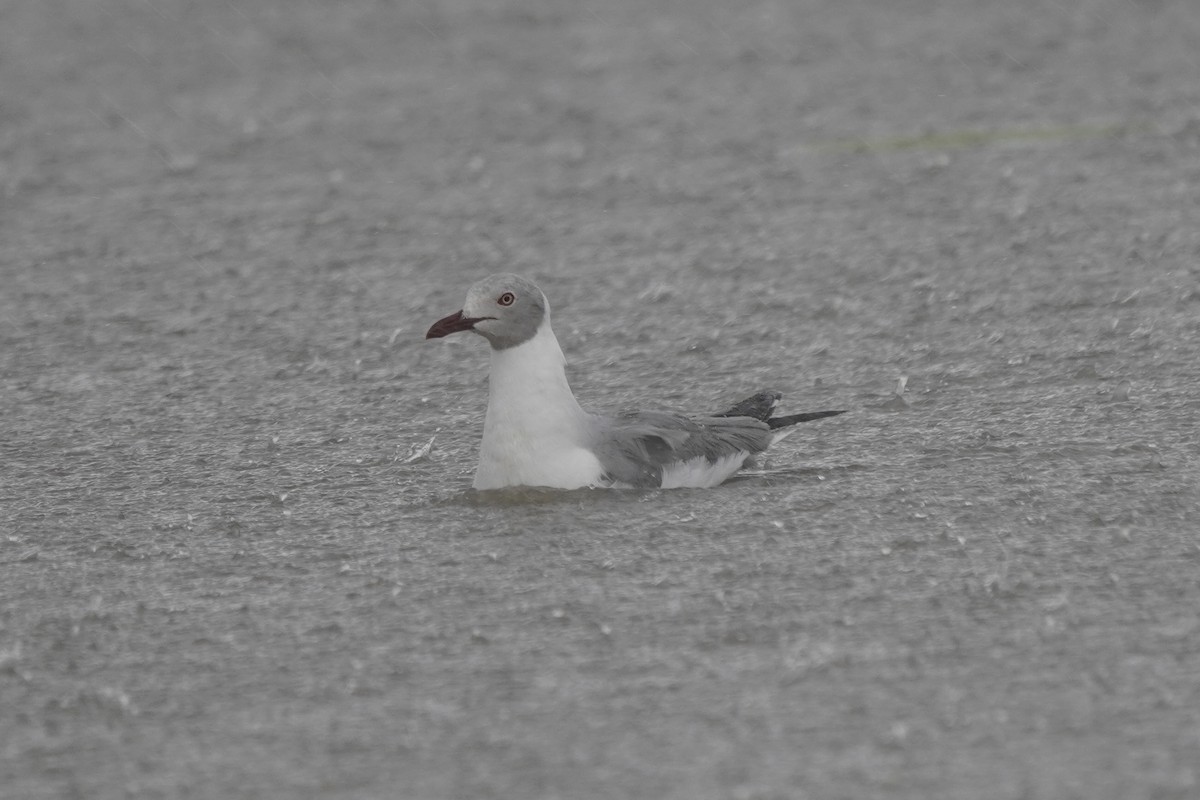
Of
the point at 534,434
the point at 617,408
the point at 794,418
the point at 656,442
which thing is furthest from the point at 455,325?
the point at 794,418

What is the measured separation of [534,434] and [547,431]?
0.22 ft

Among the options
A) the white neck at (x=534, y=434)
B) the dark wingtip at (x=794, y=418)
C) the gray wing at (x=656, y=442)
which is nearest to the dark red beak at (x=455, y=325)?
the white neck at (x=534, y=434)

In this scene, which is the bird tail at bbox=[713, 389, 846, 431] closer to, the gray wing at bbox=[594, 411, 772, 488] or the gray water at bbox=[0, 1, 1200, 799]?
the gray water at bbox=[0, 1, 1200, 799]

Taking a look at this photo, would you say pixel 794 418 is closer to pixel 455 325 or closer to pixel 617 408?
pixel 617 408

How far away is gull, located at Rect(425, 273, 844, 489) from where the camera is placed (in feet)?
30.7

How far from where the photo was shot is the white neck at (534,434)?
9336 millimetres

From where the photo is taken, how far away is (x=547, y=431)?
9.36 meters

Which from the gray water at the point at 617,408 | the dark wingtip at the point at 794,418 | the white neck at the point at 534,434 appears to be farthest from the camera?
the dark wingtip at the point at 794,418

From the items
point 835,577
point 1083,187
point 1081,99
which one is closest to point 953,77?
point 1081,99

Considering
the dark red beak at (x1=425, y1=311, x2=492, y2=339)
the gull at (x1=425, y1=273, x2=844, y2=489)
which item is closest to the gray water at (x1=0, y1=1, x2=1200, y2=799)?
the gull at (x1=425, y1=273, x2=844, y2=489)

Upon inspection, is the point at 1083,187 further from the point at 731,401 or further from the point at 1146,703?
the point at 1146,703

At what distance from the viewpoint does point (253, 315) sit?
13.1 meters

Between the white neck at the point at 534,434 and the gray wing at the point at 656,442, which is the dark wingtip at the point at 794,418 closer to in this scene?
the gray wing at the point at 656,442

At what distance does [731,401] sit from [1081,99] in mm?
7795
